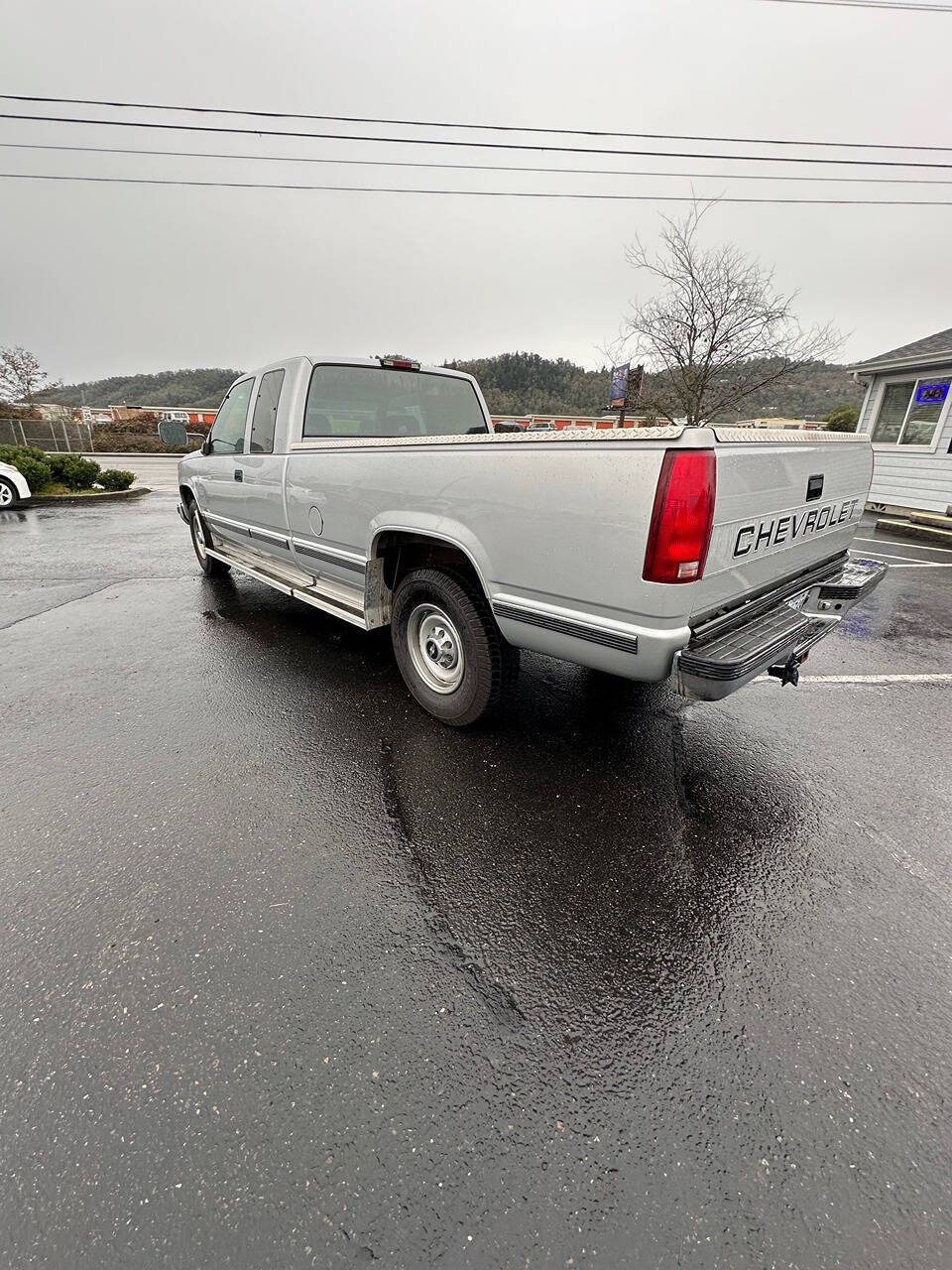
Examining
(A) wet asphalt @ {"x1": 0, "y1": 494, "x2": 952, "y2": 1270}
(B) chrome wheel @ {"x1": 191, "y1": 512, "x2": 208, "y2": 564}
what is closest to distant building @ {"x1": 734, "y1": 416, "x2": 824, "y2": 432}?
(A) wet asphalt @ {"x1": 0, "y1": 494, "x2": 952, "y2": 1270}

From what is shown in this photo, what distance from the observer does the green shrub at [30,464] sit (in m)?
12.5

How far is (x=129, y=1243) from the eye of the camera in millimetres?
1177

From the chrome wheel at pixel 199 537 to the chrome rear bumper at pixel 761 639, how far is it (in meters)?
5.76

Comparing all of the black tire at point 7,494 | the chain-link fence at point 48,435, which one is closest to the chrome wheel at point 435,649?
the black tire at point 7,494

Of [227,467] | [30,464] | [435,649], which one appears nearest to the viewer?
[435,649]

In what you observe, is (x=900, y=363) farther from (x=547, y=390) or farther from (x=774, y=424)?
(x=547, y=390)

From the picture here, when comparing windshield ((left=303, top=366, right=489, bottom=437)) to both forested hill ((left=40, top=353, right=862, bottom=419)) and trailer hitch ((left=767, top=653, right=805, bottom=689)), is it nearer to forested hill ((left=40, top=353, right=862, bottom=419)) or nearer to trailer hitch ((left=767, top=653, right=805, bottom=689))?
trailer hitch ((left=767, top=653, right=805, bottom=689))

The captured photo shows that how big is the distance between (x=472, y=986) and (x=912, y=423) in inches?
592

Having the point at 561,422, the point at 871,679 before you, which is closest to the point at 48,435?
the point at 561,422

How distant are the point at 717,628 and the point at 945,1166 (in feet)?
5.53

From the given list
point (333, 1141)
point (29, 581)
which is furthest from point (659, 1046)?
point (29, 581)

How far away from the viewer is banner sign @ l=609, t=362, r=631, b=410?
49.8 feet

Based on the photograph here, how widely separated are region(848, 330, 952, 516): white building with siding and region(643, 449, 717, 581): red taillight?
1139 centimetres

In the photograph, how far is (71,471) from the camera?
13.9 meters
